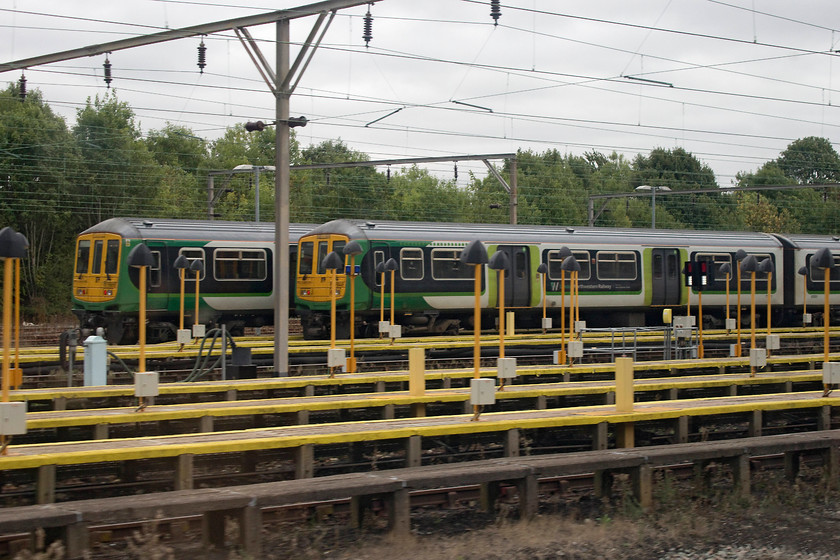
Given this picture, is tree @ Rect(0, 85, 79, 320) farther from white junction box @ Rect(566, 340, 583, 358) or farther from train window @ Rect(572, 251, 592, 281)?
white junction box @ Rect(566, 340, 583, 358)

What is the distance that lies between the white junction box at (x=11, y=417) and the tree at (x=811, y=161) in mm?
92074

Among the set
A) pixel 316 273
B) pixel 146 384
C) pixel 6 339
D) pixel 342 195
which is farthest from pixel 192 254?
pixel 342 195

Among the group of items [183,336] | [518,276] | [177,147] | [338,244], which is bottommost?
[183,336]

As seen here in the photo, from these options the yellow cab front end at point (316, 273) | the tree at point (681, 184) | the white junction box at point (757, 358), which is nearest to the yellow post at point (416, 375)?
the white junction box at point (757, 358)

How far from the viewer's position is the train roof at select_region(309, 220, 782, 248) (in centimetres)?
2500

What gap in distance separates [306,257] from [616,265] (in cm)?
882

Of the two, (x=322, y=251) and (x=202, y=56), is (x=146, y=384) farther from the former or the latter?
(x=322, y=251)

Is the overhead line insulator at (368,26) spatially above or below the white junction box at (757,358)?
above

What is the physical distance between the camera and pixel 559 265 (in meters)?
27.0

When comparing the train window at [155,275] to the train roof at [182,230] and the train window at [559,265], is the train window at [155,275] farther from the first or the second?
the train window at [559,265]

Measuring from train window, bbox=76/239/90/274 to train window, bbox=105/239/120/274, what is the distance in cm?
91

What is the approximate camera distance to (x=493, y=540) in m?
8.74

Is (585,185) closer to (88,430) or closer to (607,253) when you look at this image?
(607,253)

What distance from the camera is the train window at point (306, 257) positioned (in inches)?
1008
